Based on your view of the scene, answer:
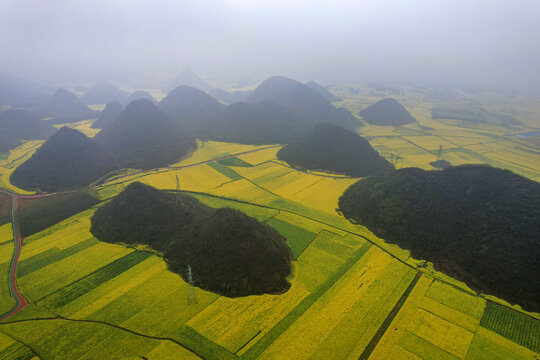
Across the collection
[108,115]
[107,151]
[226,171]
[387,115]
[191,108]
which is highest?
[191,108]

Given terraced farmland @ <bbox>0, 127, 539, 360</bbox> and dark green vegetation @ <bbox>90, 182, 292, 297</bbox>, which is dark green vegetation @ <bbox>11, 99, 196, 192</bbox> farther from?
dark green vegetation @ <bbox>90, 182, 292, 297</bbox>

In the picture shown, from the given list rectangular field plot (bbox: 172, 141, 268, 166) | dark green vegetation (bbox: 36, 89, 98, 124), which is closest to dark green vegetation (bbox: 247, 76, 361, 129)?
rectangular field plot (bbox: 172, 141, 268, 166)

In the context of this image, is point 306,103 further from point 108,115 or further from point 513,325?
point 513,325

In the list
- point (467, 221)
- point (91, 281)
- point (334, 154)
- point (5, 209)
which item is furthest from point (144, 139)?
point (467, 221)

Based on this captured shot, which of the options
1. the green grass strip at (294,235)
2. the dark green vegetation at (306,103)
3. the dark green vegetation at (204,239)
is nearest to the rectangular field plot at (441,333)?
the dark green vegetation at (204,239)

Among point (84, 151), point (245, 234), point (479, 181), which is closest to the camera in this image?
point (245, 234)

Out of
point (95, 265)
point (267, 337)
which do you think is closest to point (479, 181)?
point (267, 337)

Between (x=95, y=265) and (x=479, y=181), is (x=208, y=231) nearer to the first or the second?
(x=95, y=265)
